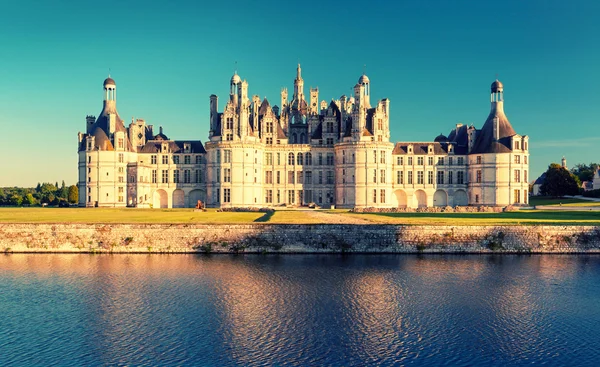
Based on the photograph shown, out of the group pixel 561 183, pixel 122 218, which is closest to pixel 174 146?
pixel 122 218

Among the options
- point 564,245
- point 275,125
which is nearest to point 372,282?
point 564,245

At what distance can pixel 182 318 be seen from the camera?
85.4ft

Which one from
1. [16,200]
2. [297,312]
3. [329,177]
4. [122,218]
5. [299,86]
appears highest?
[299,86]

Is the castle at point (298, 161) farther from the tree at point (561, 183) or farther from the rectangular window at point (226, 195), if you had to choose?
the tree at point (561, 183)

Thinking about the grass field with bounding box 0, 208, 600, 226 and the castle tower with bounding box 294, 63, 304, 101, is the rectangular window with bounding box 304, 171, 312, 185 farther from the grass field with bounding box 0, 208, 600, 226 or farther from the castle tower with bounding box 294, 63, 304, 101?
the grass field with bounding box 0, 208, 600, 226

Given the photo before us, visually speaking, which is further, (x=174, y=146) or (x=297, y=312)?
(x=174, y=146)

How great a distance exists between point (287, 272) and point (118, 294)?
11.2 metres

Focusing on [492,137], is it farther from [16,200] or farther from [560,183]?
[16,200]

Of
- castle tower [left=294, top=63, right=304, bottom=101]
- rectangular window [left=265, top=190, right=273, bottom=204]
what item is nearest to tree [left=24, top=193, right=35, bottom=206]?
rectangular window [left=265, top=190, right=273, bottom=204]

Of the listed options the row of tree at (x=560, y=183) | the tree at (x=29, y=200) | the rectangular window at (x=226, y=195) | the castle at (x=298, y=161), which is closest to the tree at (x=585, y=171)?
the row of tree at (x=560, y=183)

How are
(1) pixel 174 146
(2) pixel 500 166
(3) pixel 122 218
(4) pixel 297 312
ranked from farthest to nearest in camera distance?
1. (1) pixel 174 146
2. (2) pixel 500 166
3. (3) pixel 122 218
4. (4) pixel 297 312

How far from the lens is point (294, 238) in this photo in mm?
44594

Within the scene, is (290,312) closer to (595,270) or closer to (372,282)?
(372,282)

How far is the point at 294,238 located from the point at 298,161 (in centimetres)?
4480
